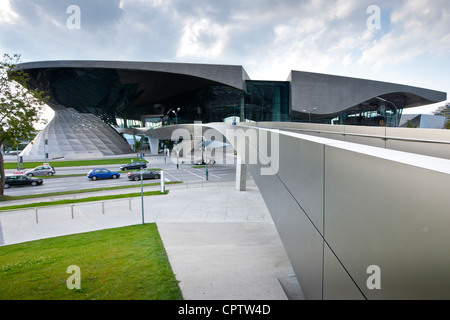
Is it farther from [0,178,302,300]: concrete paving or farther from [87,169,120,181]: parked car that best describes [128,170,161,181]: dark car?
[0,178,302,300]: concrete paving

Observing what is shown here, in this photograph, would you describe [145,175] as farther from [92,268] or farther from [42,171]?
[92,268]

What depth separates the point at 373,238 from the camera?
1949 mm

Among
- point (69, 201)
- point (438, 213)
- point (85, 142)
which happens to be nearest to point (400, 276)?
point (438, 213)

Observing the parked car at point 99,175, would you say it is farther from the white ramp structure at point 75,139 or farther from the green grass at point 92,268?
the white ramp structure at point 75,139

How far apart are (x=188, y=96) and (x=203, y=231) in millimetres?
48230

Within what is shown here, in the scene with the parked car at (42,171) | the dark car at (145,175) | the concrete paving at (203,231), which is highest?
the parked car at (42,171)

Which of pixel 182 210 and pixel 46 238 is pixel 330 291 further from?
pixel 182 210

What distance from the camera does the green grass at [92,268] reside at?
15.9 feet

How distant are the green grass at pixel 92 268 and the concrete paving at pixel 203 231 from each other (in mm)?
537

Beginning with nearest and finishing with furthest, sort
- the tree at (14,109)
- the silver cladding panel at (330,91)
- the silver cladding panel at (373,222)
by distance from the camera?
the silver cladding panel at (373,222), the tree at (14,109), the silver cladding panel at (330,91)

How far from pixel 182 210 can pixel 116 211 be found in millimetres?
3804

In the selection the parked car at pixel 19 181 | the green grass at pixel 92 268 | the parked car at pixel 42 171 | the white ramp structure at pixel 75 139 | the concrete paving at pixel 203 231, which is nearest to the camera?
the green grass at pixel 92 268

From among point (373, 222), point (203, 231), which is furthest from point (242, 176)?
point (373, 222)

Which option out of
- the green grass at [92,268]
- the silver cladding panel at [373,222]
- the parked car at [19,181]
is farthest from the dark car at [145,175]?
the silver cladding panel at [373,222]
